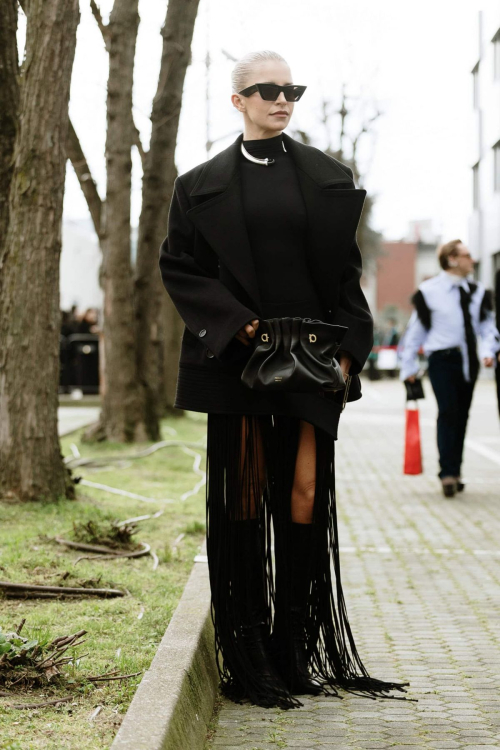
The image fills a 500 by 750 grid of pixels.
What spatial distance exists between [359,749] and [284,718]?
1.18ft

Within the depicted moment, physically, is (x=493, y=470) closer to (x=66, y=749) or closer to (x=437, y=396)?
(x=437, y=396)

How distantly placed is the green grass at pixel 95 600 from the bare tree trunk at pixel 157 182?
12.2 feet

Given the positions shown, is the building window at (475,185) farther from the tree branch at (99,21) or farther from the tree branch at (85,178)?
the tree branch at (99,21)

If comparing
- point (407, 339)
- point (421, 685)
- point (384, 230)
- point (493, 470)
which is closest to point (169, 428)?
point (493, 470)

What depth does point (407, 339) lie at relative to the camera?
33.5 ft

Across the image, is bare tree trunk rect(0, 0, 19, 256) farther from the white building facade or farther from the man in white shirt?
the white building facade

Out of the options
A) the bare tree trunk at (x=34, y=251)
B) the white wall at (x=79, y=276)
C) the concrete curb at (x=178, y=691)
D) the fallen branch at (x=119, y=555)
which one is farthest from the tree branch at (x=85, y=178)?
the white wall at (x=79, y=276)

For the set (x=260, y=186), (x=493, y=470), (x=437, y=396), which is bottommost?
(x=493, y=470)

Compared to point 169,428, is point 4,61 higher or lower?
higher

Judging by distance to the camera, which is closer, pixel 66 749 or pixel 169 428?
pixel 66 749

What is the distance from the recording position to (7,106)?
7977 millimetres

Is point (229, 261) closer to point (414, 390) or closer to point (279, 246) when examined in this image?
point (279, 246)

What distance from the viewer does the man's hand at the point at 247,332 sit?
3908 mm

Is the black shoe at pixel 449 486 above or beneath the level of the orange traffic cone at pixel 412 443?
beneath
